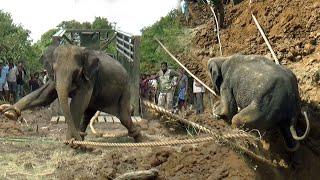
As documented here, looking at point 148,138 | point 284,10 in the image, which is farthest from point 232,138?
point 284,10

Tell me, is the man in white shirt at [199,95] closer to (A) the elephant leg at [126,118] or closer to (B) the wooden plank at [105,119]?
(B) the wooden plank at [105,119]

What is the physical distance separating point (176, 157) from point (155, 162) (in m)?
0.28

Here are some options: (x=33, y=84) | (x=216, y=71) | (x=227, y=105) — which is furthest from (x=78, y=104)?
(x=33, y=84)

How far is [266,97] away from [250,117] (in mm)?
254

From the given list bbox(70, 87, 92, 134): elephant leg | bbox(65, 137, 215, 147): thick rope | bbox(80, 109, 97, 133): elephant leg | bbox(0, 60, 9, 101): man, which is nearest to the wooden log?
bbox(65, 137, 215, 147): thick rope

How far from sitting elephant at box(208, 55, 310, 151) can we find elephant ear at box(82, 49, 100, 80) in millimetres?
3513

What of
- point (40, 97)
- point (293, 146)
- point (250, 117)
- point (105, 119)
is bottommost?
point (105, 119)

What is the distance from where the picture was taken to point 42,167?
28.6ft

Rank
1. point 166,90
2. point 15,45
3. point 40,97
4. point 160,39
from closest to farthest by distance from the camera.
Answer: point 40,97 < point 166,90 < point 160,39 < point 15,45

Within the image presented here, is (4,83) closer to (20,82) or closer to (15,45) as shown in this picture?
(20,82)

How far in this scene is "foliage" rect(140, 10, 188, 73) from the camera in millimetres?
19539

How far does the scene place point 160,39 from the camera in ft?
67.7

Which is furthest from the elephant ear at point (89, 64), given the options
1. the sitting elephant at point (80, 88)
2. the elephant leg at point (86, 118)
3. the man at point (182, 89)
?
the man at point (182, 89)

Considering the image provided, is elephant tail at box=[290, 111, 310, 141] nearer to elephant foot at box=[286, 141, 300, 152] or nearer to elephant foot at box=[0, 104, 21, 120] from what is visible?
elephant foot at box=[286, 141, 300, 152]
